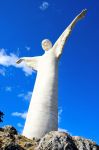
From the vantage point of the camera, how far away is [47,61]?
3192 cm

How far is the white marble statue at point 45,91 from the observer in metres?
27.7

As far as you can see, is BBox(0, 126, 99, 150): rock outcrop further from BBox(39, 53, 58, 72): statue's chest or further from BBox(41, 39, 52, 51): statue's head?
BBox(41, 39, 52, 51): statue's head

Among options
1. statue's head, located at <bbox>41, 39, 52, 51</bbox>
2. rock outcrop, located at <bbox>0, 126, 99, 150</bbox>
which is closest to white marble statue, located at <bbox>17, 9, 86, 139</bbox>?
statue's head, located at <bbox>41, 39, 52, 51</bbox>

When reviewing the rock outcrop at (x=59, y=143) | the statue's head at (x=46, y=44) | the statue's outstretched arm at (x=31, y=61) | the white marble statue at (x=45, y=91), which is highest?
the statue's head at (x=46, y=44)

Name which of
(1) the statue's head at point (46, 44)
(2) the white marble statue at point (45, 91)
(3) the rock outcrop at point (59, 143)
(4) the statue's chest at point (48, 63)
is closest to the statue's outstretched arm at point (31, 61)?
(2) the white marble statue at point (45, 91)

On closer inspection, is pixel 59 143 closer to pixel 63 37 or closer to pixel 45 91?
pixel 45 91

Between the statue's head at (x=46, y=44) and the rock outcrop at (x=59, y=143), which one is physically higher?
the statue's head at (x=46, y=44)

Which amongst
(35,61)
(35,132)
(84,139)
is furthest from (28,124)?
(84,139)

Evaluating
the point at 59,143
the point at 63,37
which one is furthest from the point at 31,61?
the point at 59,143

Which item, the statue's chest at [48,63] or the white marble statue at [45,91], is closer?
the white marble statue at [45,91]

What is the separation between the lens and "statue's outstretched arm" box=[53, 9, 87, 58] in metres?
32.3

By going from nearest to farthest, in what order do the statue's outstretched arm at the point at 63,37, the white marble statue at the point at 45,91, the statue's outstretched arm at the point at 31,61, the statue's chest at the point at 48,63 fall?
the white marble statue at the point at 45,91
the statue's chest at the point at 48,63
the statue's outstretched arm at the point at 63,37
the statue's outstretched arm at the point at 31,61

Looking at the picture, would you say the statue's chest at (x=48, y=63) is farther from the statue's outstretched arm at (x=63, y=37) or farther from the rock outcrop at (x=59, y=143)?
the rock outcrop at (x=59, y=143)

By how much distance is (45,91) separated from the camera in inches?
1158
